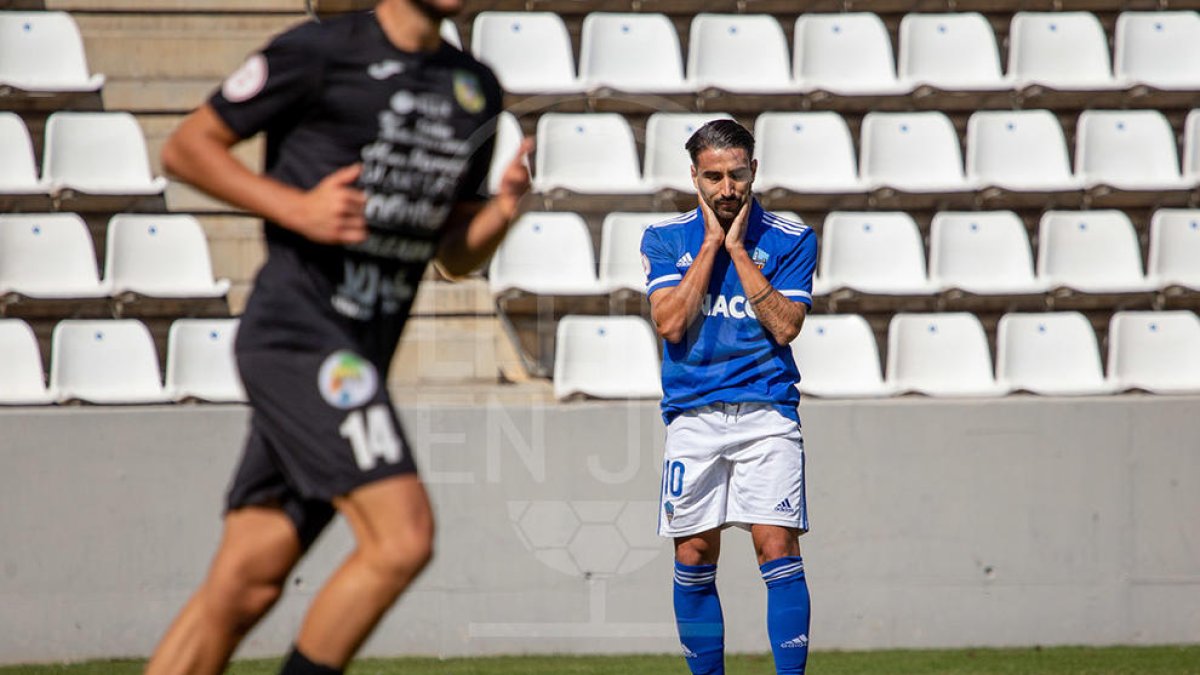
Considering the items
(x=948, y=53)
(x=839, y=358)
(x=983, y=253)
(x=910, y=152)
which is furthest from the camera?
(x=948, y=53)

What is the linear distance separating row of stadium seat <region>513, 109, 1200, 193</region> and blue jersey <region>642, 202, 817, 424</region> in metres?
3.11

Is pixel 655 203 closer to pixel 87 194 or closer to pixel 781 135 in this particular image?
pixel 781 135

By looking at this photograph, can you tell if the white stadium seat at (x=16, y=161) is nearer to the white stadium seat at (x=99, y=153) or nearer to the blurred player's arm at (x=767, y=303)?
the white stadium seat at (x=99, y=153)

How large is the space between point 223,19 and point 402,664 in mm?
4337

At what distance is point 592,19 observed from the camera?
8.95 m

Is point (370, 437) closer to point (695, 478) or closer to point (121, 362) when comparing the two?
point (695, 478)

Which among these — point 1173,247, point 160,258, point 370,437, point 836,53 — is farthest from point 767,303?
point 836,53

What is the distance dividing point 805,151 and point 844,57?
0.86 metres

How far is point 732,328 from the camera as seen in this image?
504 centimetres

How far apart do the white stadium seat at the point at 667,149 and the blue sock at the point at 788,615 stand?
3819 mm

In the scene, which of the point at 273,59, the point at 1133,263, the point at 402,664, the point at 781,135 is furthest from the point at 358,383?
the point at 1133,263

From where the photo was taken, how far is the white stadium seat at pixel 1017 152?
8.69 m

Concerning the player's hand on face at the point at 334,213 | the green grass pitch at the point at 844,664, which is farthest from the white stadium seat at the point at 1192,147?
the player's hand on face at the point at 334,213

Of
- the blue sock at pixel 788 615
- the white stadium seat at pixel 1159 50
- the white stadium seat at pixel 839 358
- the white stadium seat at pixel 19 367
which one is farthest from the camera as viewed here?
the white stadium seat at pixel 1159 50
